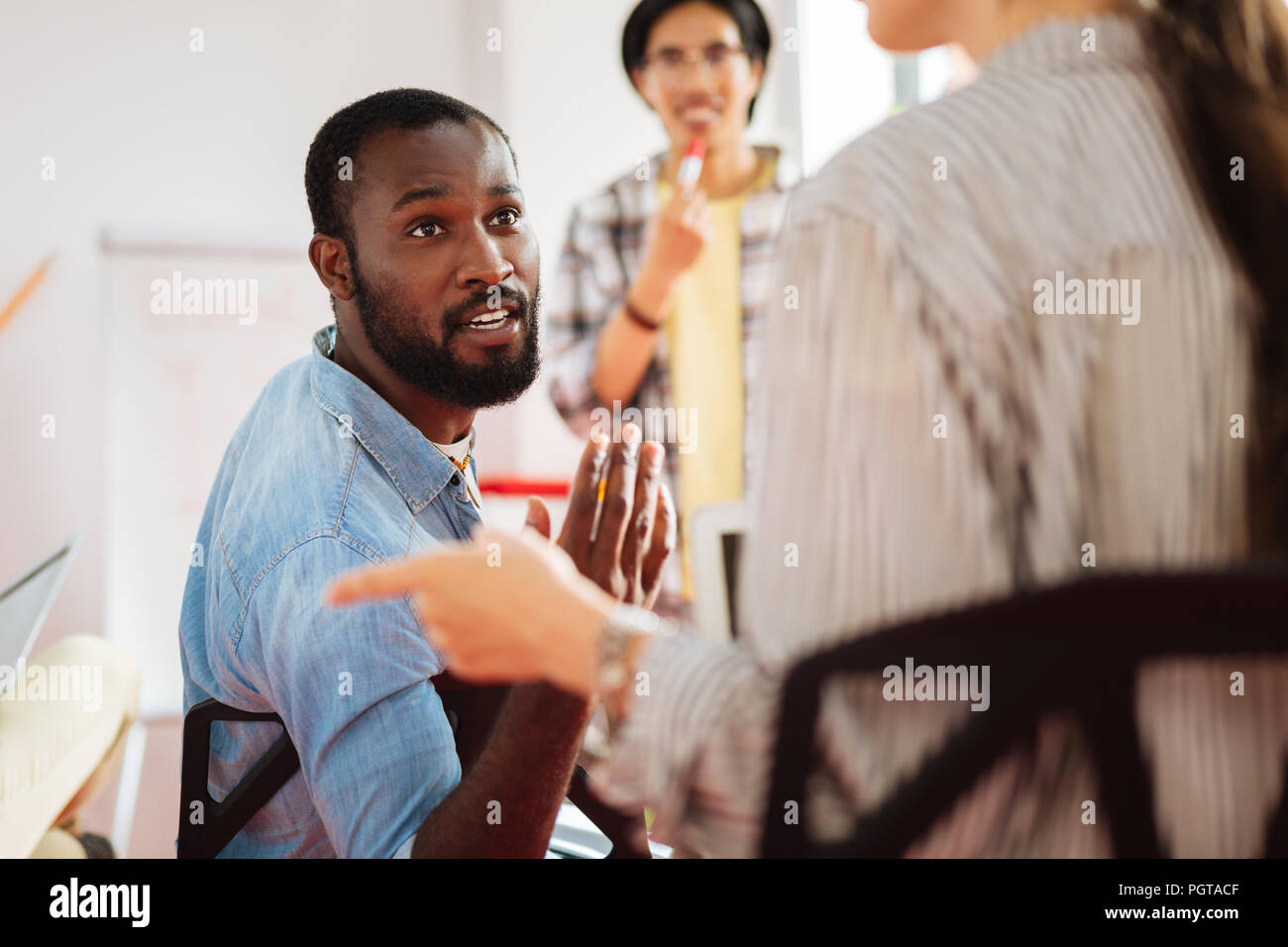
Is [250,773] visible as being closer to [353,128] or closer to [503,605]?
[503,605]

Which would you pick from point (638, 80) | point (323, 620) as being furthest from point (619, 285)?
point (323, 620)

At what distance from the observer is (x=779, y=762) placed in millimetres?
537

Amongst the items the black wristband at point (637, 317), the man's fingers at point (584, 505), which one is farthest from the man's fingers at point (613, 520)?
the black wristband at point (637, 317)

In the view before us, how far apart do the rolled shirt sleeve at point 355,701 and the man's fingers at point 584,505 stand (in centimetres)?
13

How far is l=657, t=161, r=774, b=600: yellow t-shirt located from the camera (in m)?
1.92

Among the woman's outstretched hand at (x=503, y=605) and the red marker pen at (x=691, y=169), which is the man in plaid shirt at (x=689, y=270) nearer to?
the red marker pen at (x=691, y=169)

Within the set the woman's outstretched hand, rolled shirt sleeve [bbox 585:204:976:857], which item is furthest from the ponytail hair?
the woman's outstretched hand

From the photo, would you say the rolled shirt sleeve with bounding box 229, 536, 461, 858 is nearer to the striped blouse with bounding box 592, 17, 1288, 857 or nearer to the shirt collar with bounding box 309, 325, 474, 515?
the shirt collar with bounding box 309, 325, 474, 515

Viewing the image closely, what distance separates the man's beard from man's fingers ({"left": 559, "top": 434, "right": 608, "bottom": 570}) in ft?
0.79

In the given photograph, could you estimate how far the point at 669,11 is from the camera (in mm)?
1896

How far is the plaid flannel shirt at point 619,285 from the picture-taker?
187 centimetres

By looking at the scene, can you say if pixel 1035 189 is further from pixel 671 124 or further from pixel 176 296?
pixel 176 296

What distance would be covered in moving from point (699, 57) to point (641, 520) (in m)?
1.30

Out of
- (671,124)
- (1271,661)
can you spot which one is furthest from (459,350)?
(671,124)
